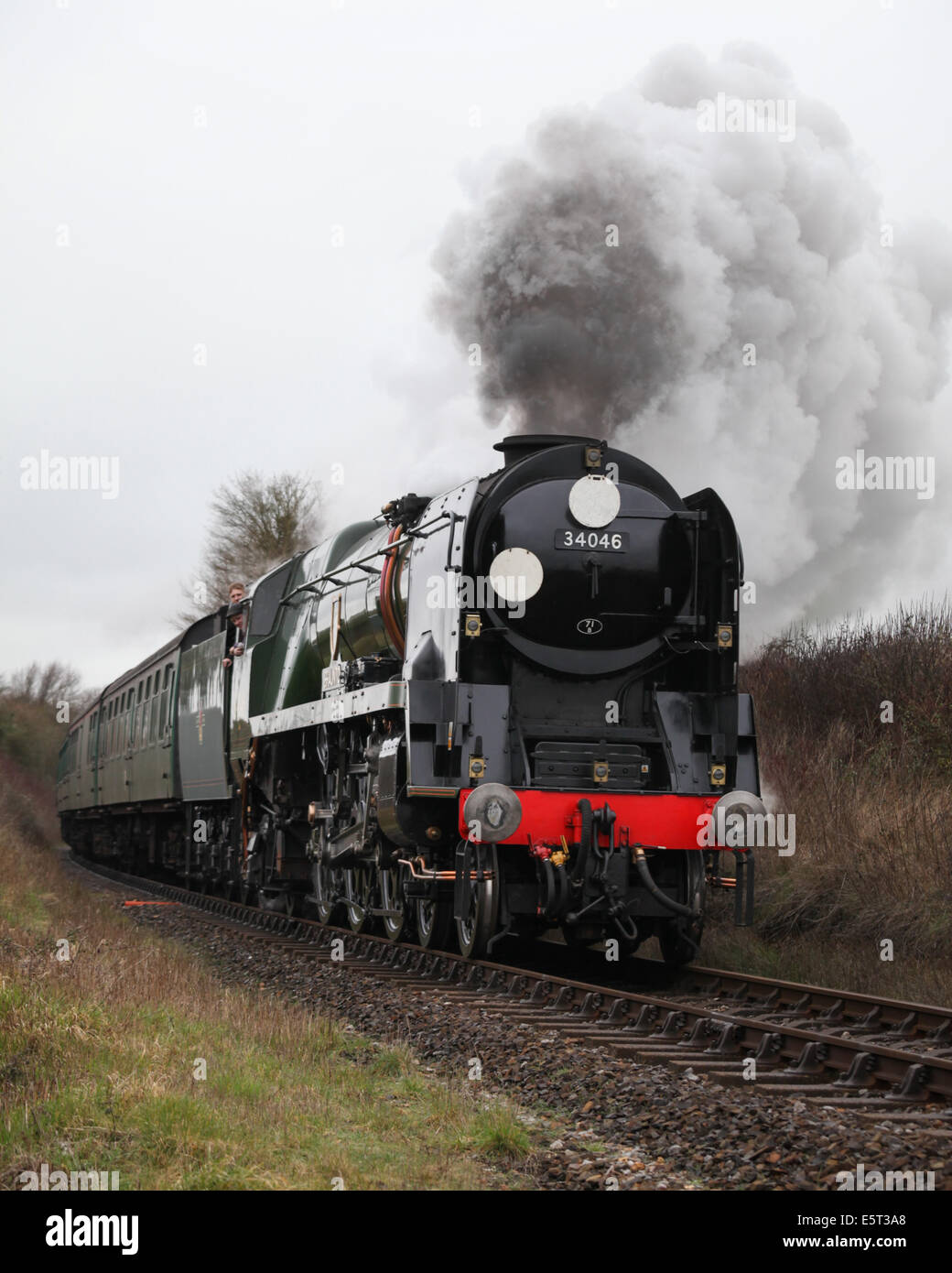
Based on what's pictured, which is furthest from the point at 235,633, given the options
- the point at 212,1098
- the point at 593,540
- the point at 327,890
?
the point at 212,1098

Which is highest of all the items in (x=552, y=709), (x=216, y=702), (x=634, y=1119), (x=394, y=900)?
(x=216, y=702)

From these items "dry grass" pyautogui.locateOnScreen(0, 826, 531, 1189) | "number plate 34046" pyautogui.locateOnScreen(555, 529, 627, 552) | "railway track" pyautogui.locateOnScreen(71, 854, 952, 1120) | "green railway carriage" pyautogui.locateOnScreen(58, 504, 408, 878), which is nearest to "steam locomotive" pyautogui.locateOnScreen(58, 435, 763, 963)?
A: "number plate 34046" pyautogui.locateOnScreen(555, 529, 627, 552)

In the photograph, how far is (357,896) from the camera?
12.2 m

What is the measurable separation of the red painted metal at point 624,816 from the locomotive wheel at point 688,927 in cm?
23

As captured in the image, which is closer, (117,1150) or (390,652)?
(117,1150)

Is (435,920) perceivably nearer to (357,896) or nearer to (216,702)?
(357,896)

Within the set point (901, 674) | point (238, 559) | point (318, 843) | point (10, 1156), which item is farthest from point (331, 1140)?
point (238, 559)

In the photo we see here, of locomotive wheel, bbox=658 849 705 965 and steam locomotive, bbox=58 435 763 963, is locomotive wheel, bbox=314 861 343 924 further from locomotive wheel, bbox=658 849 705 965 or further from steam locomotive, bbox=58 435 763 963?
locomotive wheel, bbox=658 849 705 965

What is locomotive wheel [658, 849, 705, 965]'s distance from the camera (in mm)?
9008

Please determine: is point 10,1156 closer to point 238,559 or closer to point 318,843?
point 318,843

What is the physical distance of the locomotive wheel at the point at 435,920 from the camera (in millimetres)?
10125

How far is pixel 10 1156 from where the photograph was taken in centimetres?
452

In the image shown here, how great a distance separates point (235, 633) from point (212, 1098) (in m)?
10.6
